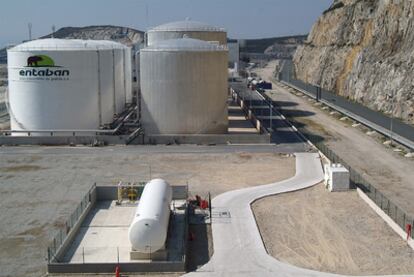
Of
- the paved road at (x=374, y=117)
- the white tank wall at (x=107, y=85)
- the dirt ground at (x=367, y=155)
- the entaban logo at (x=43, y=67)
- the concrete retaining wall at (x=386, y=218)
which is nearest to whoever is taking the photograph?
the concrete retaining wall at (x=386, y=218)

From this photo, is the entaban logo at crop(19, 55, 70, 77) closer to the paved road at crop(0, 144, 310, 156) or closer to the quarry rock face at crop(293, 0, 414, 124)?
the paved road at crop(0, 144, 310, 156)

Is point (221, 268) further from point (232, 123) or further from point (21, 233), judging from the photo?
point (232, 123)

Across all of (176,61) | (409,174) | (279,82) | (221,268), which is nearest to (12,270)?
(221,268)

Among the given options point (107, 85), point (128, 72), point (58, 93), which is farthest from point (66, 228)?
point (128, 72)

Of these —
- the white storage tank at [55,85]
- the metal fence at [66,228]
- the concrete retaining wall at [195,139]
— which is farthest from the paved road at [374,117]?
the metal fence at [66,228]

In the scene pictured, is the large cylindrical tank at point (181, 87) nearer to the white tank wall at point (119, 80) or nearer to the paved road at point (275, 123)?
the paved road at point (275, 123)

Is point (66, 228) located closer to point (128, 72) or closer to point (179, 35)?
point (128, 72)

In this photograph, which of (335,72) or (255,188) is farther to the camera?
(335,72)
